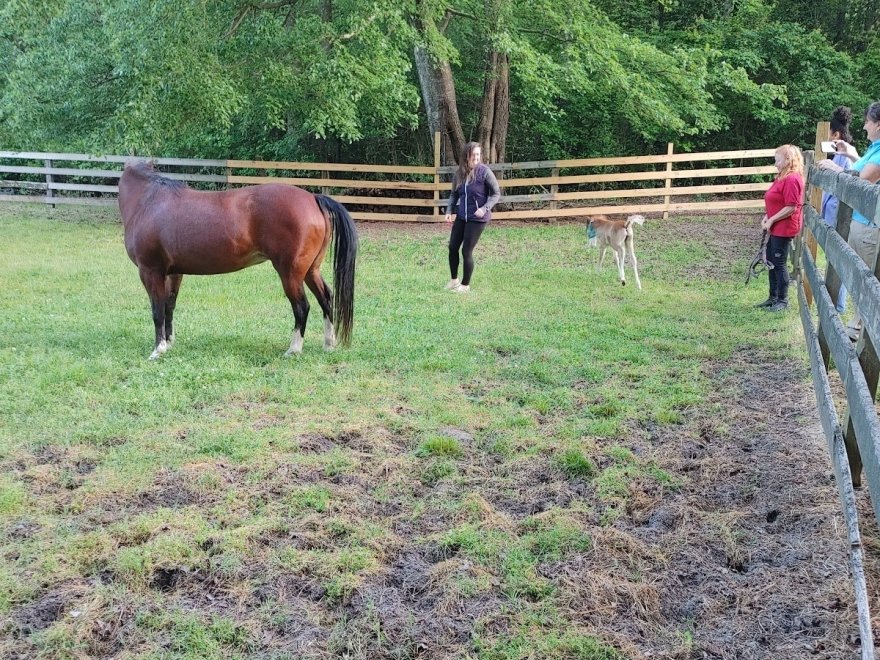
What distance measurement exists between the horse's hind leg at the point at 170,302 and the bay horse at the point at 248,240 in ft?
0.06

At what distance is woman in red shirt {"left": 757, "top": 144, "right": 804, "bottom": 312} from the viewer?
7.60 m

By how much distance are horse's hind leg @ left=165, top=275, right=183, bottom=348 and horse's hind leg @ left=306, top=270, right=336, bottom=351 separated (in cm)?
122

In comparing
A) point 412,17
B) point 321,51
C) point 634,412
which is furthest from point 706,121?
point 634,412

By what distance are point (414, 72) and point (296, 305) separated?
14213 mm

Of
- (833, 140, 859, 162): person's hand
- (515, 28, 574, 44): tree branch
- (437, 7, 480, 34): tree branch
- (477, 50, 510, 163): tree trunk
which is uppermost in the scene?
(437, 7, 480, 34): tree branch

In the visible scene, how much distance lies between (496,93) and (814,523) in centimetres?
1491

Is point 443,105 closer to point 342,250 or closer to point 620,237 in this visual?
point 620,237

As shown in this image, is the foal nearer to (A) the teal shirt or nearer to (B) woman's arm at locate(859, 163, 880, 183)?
(A) the teal shirt

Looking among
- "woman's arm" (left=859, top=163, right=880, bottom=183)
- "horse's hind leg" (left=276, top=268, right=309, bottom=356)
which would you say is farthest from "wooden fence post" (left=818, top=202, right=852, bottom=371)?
"horse's hind leg" (left=276, top=268, right=309, bottom=356)

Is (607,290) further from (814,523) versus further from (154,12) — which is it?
(154,12)

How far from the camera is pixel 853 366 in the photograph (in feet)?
10.2

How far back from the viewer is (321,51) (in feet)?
43.9

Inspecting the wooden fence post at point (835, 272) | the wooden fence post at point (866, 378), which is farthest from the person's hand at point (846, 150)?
the wooden fence post at point (866, 378)

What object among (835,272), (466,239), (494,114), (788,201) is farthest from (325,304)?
(494,114)
